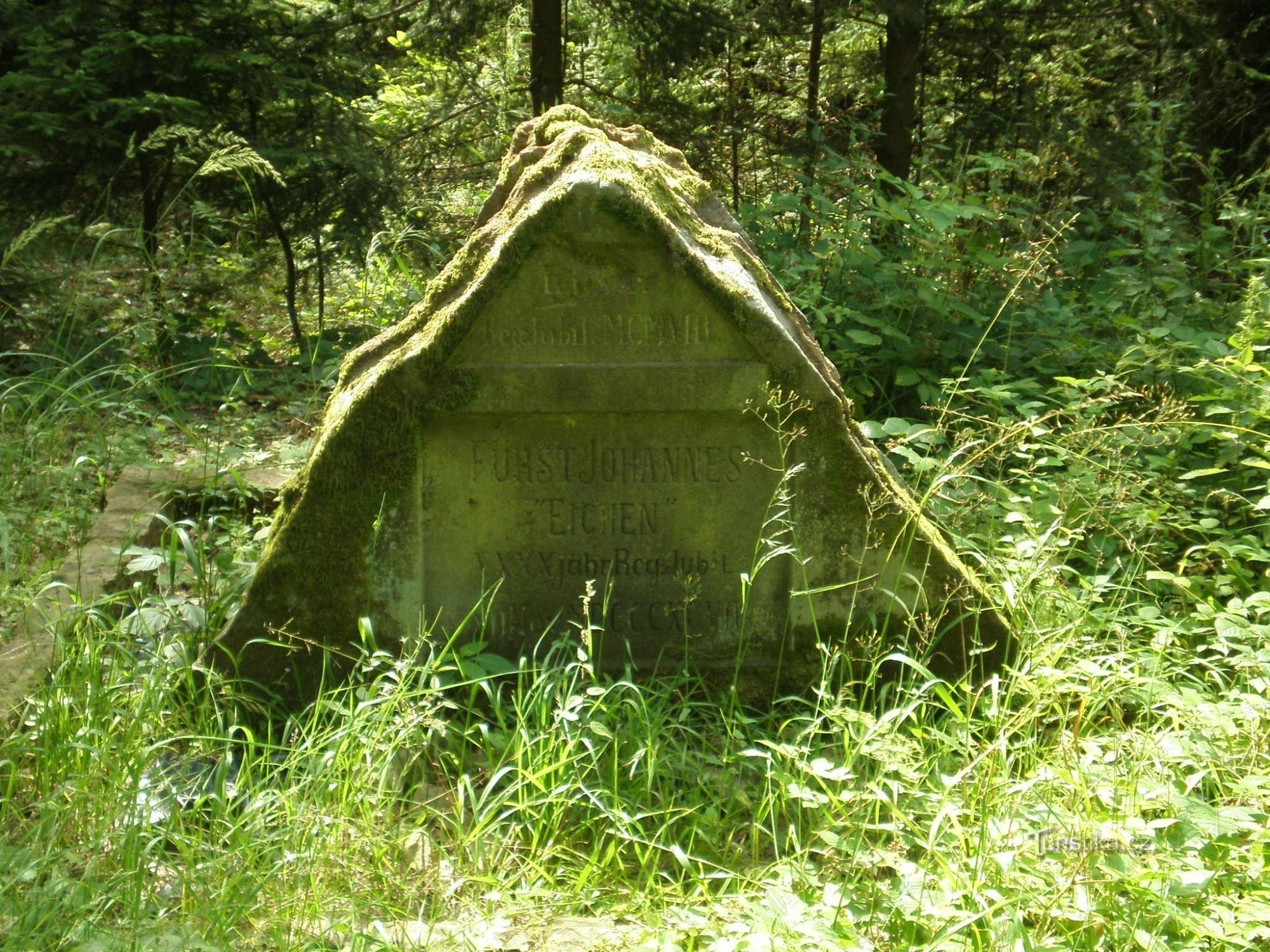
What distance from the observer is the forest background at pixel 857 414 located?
2.29 metres

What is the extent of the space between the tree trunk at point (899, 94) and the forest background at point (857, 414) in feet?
0.12

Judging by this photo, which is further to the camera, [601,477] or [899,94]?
[899,94]

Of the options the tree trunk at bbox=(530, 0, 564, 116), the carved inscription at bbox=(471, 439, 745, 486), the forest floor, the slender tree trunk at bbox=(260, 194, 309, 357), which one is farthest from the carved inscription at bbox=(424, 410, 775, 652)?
the tree trunk at bbox=(530, 0, 564, 116)

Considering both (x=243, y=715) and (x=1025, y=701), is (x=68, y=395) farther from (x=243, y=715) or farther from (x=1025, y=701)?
(x=1025, y=701)

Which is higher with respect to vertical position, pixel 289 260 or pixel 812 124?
pixel 812 124

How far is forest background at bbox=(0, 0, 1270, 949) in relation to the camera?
90.3 inches

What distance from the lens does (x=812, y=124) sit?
653 centimetres

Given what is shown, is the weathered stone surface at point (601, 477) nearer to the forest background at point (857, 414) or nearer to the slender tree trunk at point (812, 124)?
the forest background at point (857, 414)

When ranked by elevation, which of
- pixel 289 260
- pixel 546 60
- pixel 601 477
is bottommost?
pixel 601 477

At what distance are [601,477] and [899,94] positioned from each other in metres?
4.21

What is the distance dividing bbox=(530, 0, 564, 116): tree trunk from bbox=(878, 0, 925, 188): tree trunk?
171 cm

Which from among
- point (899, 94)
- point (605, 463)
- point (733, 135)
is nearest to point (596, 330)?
point (605, 463)

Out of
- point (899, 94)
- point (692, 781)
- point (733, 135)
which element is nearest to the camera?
point (692, 781)

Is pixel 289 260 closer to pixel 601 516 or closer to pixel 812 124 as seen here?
pixel 812 124
